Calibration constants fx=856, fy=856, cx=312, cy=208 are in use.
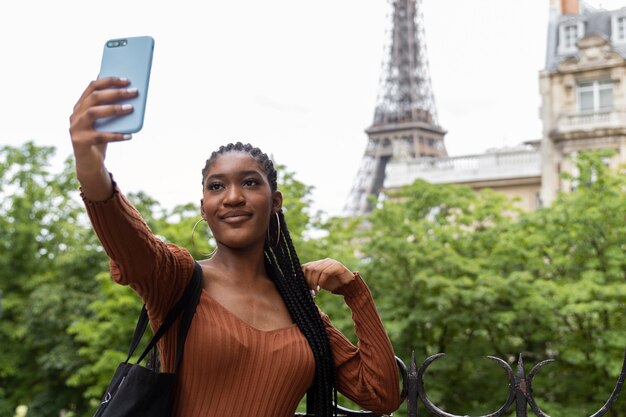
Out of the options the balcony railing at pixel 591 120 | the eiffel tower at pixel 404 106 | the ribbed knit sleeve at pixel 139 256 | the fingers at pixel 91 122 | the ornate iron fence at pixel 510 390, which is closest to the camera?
the fingers at pixel 91 122

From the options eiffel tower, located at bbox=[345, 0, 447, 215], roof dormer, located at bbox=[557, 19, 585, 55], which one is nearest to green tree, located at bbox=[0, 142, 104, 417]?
roof dormer, located at bbox=[557, 19, 585, 55]

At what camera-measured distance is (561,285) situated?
1430 cm

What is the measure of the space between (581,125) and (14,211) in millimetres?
16521

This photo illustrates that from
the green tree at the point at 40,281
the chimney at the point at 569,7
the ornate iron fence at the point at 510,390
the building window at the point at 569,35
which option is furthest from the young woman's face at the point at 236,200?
the chimney at the point at 569,7

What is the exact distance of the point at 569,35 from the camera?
94.4ft

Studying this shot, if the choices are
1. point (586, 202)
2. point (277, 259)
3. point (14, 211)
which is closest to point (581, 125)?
point (586, 202)

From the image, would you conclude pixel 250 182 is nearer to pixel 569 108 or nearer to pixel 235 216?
pixel 235 216

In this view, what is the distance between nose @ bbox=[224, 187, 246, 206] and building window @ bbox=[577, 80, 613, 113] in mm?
24964

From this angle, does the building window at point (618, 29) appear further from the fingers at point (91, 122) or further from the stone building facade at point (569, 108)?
the fingers at point (91, 122)

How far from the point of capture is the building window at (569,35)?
2858 centimetres

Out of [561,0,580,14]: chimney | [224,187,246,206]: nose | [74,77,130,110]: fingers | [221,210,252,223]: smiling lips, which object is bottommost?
[221,210,252,223]: smiling lips

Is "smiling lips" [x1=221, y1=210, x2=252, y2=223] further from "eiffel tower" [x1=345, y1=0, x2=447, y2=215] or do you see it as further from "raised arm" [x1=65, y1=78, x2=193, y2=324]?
"eiffel tower" [x1=345, y1=0, x2=447, y2=215]

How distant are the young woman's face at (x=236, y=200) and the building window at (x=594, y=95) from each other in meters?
24.9

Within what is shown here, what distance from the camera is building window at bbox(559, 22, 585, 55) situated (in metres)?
28.6
